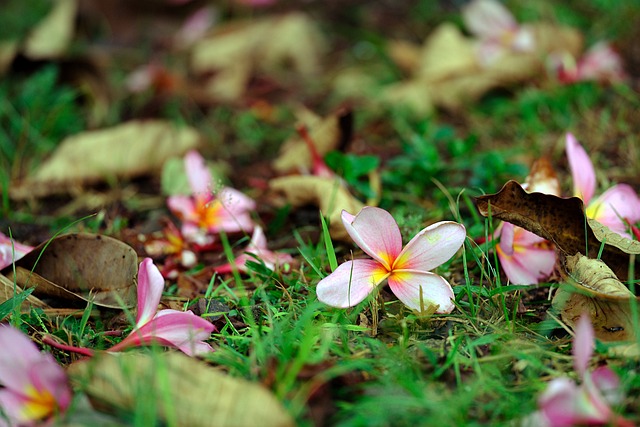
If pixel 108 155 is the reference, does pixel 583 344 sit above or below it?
above

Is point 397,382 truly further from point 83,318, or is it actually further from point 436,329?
point 83,318

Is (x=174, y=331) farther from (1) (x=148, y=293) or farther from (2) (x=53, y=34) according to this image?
(2) (x=53, y=34)

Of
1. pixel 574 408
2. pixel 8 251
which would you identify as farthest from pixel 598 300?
pixel 8 251

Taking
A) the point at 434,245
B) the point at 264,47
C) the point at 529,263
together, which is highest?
the point at 434,245

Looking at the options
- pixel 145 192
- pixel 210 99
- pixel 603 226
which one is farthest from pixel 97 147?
pixel 603 226

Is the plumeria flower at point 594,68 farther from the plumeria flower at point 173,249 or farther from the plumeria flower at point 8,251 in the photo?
the plumeria flower at point 8,251

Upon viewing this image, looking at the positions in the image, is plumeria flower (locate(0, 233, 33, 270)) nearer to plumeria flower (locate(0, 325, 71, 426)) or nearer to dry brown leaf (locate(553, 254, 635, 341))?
plumeria flower (locate(0, 325, 71, 426))
